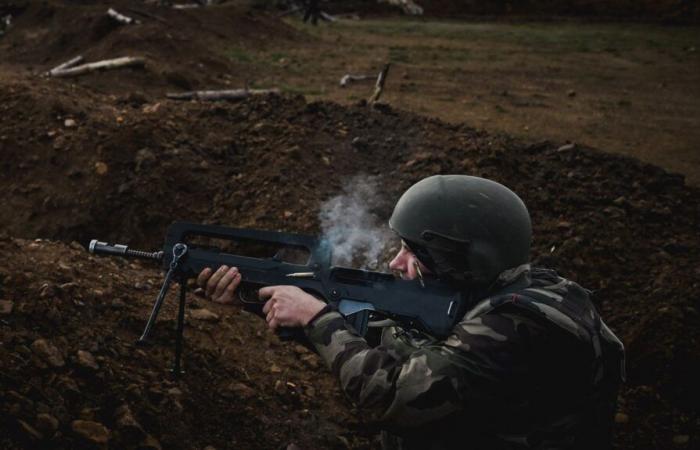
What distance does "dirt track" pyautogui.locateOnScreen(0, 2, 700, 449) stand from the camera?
3.14 meters

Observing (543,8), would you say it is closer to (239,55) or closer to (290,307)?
(239,55)

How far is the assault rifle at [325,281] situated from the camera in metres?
2.46

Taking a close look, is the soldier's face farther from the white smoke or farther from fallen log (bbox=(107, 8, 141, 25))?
fallen log (bbox=(107, 8, 141, 25))

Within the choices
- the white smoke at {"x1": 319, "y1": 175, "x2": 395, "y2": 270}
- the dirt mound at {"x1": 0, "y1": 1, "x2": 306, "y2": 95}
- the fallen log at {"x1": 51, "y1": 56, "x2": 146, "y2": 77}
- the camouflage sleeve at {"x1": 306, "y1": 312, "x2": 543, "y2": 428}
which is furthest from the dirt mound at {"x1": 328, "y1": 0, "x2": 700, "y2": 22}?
the camouflage sleeve at {"x1": 306, "y1": 312, "x2": 543, "y2": 428}

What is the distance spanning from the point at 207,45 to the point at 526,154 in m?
11.7

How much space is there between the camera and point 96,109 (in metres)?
7.66

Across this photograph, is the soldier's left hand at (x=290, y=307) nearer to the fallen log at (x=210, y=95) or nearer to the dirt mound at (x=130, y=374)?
the dirt mound at (x=130, y=374)

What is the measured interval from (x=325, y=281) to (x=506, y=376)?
0.95 metres

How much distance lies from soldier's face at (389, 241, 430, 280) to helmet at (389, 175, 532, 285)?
0.03 meters

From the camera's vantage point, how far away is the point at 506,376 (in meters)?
2.06

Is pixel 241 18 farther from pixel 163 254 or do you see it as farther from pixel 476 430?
pixel 476 430

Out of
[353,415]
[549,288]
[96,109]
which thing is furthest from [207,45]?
[549,288]

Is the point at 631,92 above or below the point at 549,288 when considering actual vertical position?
below

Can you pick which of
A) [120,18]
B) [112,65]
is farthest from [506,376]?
[120,18]
